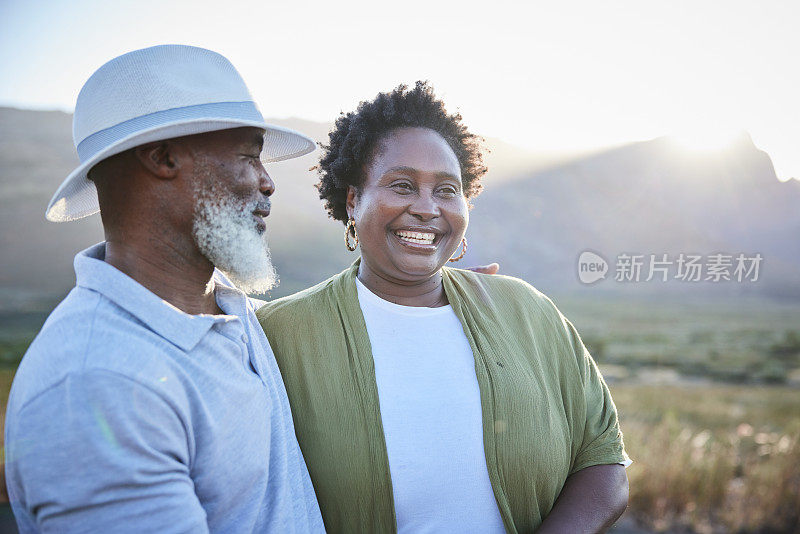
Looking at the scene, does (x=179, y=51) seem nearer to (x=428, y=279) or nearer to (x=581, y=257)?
(x=428, y=279)

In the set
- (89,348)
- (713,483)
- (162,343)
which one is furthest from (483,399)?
(713,483)

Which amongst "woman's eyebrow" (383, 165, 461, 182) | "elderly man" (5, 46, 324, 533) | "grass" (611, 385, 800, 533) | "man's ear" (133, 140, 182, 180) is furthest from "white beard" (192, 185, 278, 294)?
"grass" (611, 385, 800, 533)

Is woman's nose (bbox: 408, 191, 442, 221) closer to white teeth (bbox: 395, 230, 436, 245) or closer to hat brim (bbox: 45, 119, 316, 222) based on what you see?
white teeth (bbox: 395, 230, 436, 245)

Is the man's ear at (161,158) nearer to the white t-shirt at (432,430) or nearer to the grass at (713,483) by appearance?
the white t-shirt at (432,430)

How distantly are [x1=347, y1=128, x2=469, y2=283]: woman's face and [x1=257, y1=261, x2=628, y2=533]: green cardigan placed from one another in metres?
0.20

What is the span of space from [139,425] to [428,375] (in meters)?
1.13

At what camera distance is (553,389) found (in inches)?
96.0

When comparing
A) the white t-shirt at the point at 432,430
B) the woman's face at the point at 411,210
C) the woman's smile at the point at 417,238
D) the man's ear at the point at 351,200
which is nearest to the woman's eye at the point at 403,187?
the woman's face at the point at 411,210

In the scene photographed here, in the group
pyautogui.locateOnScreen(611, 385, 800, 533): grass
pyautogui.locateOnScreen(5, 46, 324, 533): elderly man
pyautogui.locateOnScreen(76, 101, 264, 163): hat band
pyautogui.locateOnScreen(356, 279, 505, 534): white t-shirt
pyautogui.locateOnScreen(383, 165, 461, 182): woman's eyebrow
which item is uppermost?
pyautogui.locateOnScreen(76, 101, 264, 163): hat band

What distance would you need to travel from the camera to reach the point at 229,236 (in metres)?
1.91

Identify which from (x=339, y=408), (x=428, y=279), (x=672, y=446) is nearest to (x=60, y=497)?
(x=339, y=408)

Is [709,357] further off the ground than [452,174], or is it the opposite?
[452,174]

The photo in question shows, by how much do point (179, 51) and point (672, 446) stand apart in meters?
5.60

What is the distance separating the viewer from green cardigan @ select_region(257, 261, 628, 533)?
2.13 metres
